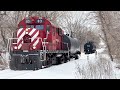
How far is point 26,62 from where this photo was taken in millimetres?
16672

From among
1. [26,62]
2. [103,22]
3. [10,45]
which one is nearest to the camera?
[26,62]

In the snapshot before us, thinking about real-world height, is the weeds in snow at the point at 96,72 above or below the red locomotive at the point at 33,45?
below

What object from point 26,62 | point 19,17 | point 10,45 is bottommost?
point 26,62

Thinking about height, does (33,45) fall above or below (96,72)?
above

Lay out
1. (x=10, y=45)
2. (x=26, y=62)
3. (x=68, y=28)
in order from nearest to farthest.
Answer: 1. (x=26, y=62)
2. (x=10, y=45)
3. (x=68, y=28)

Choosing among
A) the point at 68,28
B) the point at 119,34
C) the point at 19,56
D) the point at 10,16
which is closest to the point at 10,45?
the point at 19,56

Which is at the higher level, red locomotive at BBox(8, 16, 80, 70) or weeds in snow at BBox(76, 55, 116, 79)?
red locomotive at BBox(8, 16, 80, 70)

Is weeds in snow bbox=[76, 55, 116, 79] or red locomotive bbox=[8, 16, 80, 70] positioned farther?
red locomotive bbox=[8, 16, 80, 70]

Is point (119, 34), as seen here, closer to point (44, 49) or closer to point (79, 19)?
point (44, 49)

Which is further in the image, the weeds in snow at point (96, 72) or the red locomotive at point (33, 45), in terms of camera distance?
the red locomotive at point (33, 45)

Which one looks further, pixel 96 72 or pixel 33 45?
pixel 33 45
